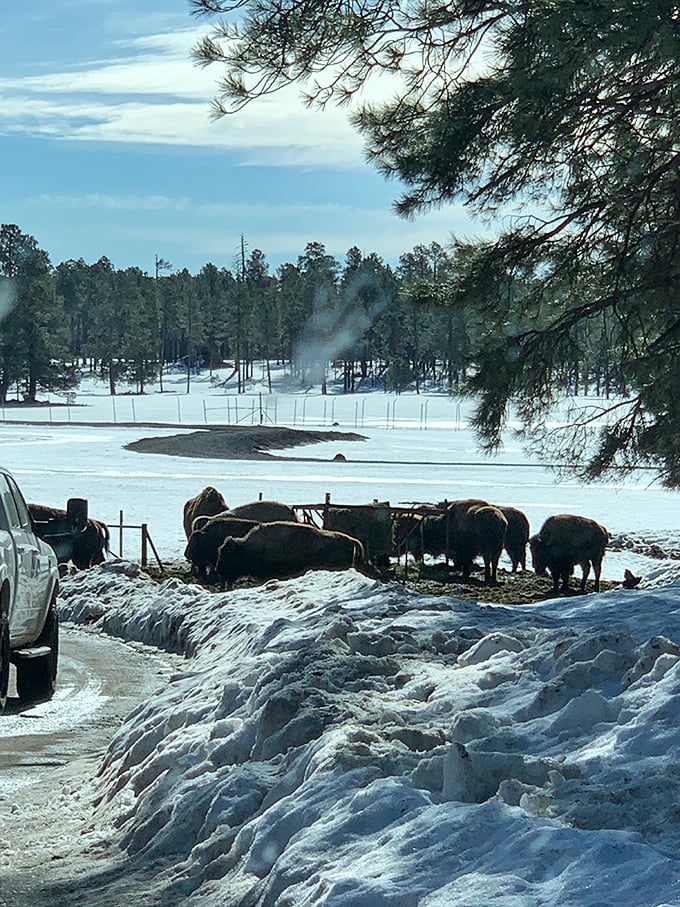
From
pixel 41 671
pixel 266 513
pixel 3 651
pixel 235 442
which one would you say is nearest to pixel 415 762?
pixel 3 651

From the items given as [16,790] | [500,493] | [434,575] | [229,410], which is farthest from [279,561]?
[229,410]

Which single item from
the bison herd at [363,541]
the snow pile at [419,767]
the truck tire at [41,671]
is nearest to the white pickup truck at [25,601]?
the truck tire at [41,671]

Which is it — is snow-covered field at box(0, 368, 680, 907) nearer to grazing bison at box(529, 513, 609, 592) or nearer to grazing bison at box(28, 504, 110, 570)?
grazing bison at box(529, 513, 609, 592)

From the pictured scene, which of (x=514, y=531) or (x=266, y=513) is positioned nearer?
(x=266, y=513)

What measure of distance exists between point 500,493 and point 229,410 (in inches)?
2558

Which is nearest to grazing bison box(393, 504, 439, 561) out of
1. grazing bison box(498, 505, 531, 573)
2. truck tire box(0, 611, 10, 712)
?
grazing bison box(498, 505, 531, 573)

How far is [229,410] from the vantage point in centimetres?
10888

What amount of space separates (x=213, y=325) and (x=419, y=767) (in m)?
163

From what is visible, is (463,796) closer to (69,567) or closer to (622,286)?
(622,286)

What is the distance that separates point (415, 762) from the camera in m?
6.44

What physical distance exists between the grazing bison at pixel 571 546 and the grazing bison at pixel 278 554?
153 inches

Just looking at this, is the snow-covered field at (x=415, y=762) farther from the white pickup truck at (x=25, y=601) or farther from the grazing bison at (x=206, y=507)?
the grazing bison at (x=206, y=507)

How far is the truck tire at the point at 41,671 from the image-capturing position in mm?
12555

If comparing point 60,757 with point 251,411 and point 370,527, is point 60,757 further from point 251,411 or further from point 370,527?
point 251,411
